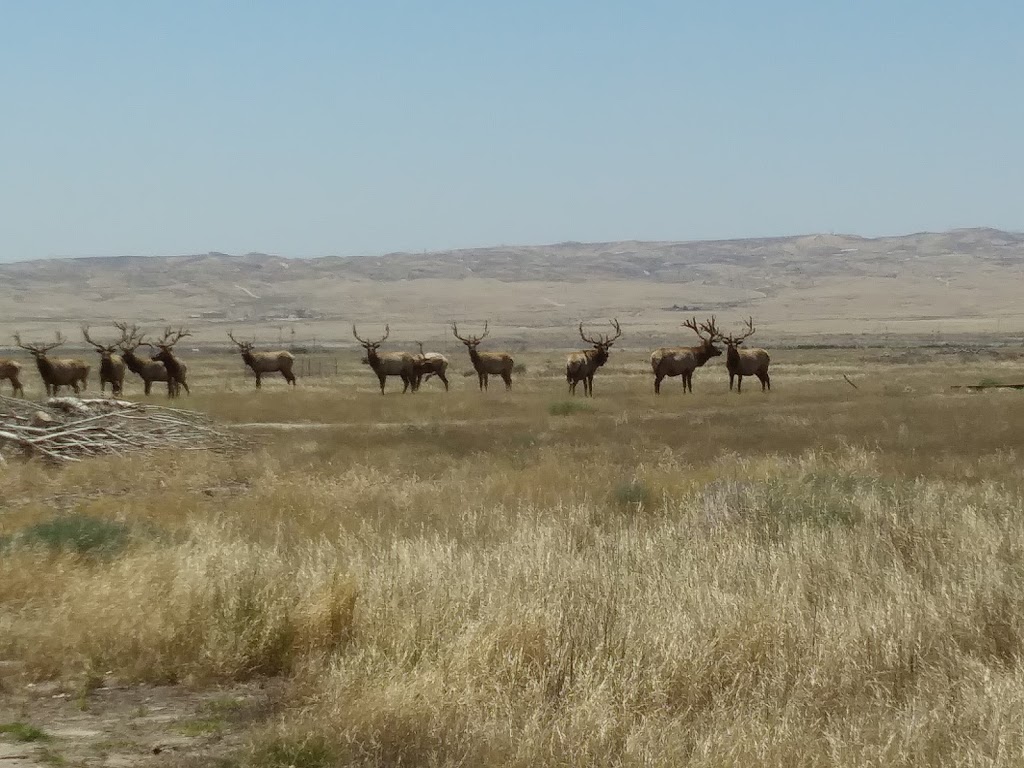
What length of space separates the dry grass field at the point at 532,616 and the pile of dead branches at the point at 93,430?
2.12 metres

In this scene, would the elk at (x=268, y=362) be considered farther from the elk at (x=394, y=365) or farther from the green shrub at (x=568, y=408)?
the green shrub at (x=568, y=408)

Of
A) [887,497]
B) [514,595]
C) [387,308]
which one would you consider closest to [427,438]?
[887,497]

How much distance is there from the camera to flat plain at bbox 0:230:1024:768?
608 centimetres

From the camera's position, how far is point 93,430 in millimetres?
19438

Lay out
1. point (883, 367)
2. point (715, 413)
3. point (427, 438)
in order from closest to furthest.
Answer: point (427, 438) → point (715, 413) → point (883, 367)

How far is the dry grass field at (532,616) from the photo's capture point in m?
6.08

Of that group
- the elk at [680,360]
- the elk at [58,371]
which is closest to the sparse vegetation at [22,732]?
the elk at [58,371]

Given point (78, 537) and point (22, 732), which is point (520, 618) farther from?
point (78, 537)

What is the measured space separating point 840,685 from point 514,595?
2.26 metres

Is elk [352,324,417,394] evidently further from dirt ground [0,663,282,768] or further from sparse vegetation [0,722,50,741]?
sparse vegetation [0,722,50,741]

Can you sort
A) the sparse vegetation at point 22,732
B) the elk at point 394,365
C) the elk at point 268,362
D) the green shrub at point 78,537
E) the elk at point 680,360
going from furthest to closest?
the elk at point 268,362
the elk at point 394,365
the elk at point 680,360
the green shrub at point 78,537
the sparse vegetation at point 22,732

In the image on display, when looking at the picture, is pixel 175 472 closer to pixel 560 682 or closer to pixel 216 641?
pixel 216 641

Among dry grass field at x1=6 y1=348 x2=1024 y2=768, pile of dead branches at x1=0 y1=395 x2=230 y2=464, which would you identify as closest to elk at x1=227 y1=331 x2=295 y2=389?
pile of dead branches at x1=0 y1=395 x2=230 y2=464

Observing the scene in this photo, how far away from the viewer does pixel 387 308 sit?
177 meters
